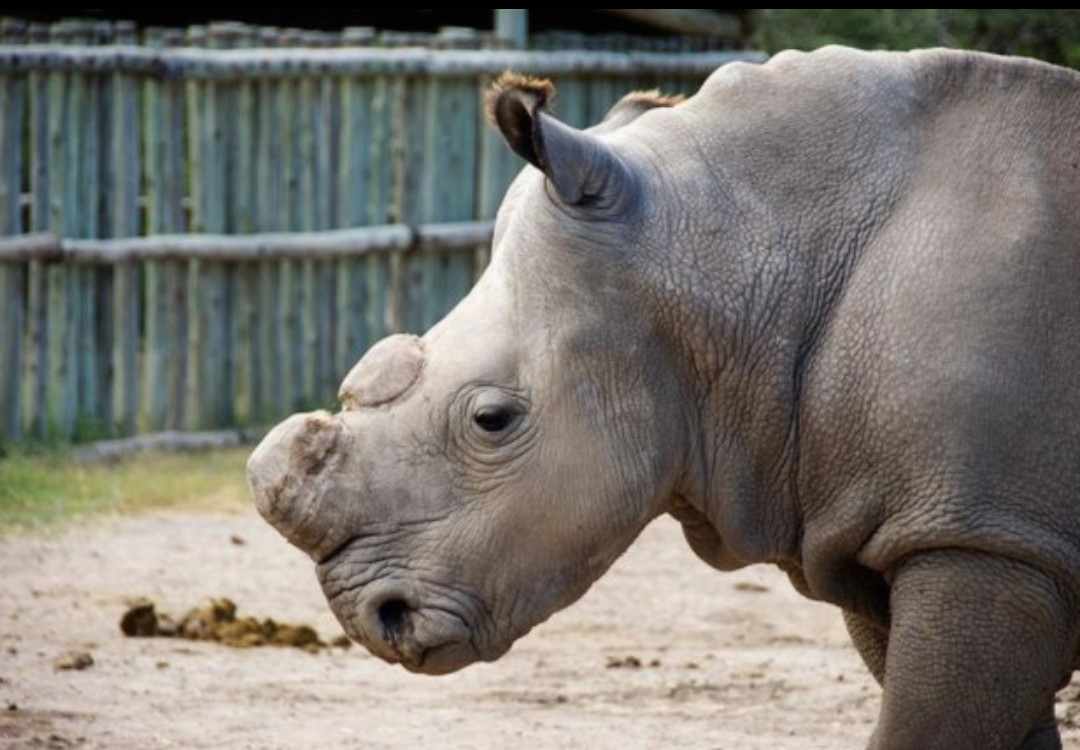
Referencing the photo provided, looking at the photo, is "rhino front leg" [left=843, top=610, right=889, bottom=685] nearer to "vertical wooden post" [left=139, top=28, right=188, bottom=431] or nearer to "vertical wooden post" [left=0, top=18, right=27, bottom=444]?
"vertical wooden post" [left=0, top=18, right=27, bottom=444]

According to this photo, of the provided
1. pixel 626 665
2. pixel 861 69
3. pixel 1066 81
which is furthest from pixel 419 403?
pixel 626 665

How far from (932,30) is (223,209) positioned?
21.7ft

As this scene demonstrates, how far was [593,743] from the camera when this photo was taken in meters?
6.66

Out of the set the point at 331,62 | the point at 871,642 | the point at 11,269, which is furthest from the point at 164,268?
the point at 871,642

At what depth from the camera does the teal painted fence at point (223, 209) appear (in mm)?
12102

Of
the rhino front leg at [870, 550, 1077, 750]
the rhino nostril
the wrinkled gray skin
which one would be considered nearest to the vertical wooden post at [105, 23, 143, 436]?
the wrinkled gray skin

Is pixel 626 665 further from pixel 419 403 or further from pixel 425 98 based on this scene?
pixel 425 98

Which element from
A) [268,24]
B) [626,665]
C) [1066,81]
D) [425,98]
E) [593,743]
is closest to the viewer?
[1066,81]

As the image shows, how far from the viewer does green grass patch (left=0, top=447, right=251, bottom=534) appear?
424 inches


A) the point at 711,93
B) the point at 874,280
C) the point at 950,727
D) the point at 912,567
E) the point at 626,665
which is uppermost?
the point at 711,93

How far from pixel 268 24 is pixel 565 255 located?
11.3 metres

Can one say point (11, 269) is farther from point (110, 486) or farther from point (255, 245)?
point (255, 245)

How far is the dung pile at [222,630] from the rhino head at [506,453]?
333 centimetres

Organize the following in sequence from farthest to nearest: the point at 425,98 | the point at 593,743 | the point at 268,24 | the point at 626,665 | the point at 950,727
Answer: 1. the point at 268,24
2. the point at 425,98
3. the point at 626,665
4. the point at 593,743
5. the point at 950,727
